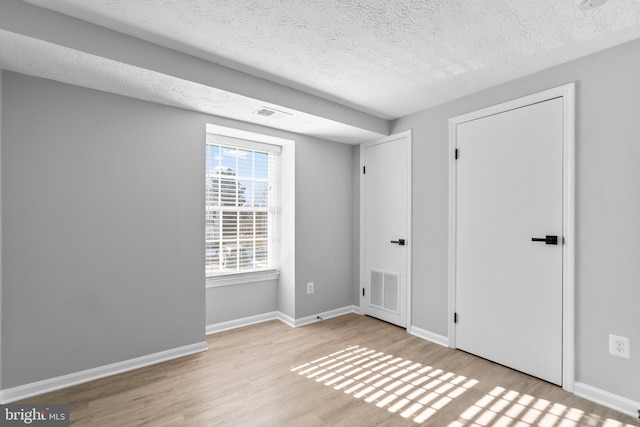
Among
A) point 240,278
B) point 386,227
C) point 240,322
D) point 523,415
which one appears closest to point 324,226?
point 386,227

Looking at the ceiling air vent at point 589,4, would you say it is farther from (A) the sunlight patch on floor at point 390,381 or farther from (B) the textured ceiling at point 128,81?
(A) the sunlight patch on floor at point 390,381

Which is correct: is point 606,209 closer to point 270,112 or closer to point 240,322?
point 270,112

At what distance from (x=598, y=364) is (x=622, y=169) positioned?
1.31 m

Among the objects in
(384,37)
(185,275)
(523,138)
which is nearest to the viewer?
(384,37)

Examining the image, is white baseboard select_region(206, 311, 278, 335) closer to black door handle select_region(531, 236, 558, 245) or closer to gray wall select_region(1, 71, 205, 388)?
gray wall select_region(1, 71, 205, 388)

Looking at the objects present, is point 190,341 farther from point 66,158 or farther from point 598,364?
point 598,364

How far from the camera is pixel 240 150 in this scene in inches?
135

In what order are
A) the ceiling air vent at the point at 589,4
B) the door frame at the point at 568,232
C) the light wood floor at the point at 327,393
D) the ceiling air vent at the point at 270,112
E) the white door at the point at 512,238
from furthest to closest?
the ceiling air vent at the point at 270,112 < the white door at the point at 512,238 < the door frame at the point at 568,232 < the light wood floor at the point at 327,393 < the ceiling air vent at the point at 589,4

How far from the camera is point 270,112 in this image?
2.75 m

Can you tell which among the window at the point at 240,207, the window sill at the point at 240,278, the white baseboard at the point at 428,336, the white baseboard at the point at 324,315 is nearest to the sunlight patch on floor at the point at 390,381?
the white baseboard at the point at 428,336

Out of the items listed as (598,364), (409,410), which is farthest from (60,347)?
(598,364)

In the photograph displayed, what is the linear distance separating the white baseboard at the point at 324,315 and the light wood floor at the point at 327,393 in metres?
0.57

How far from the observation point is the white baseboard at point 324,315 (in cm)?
346

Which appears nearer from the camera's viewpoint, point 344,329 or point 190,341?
point 190,341
